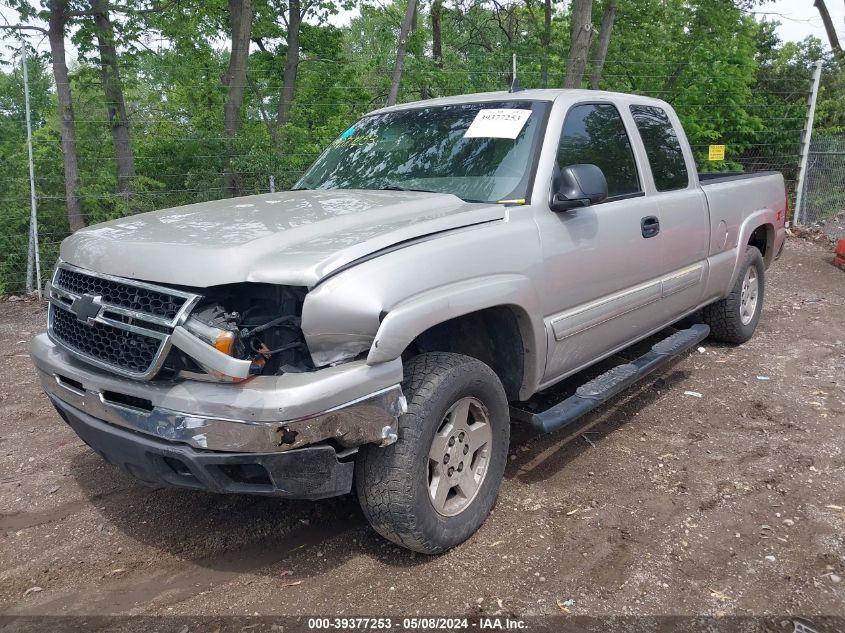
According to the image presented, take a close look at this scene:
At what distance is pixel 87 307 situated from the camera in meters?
2.72

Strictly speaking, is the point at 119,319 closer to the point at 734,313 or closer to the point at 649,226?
the point at 649,226

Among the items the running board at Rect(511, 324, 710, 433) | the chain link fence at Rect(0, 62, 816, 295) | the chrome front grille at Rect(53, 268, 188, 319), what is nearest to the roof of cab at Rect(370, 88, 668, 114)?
the running board at Rect(511, 324, 710, 433)

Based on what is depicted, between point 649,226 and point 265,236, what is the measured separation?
2491 millimetres

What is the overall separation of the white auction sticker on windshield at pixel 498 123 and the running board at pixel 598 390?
143 centimetres

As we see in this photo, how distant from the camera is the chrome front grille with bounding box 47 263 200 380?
2467 millimetres

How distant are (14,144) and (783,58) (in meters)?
20.7

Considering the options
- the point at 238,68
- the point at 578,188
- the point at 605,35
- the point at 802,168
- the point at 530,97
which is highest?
the point at 605,35

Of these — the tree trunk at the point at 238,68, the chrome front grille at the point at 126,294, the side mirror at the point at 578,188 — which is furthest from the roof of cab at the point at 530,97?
the tree trunk at the point at 238,68

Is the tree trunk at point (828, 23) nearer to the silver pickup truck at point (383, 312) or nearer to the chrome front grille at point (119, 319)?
the silver pickup truck at point (383, 312)

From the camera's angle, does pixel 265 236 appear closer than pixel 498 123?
Yes

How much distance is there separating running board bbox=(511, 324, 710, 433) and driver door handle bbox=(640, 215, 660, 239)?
0.78m

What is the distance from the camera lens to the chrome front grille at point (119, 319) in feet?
8.09

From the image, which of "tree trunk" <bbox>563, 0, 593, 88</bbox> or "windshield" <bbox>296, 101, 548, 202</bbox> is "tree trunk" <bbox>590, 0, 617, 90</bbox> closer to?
"tree trunk" <bbox>563, 0, 593, 88</bbox>

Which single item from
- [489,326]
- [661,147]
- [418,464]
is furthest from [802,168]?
[418,464]
